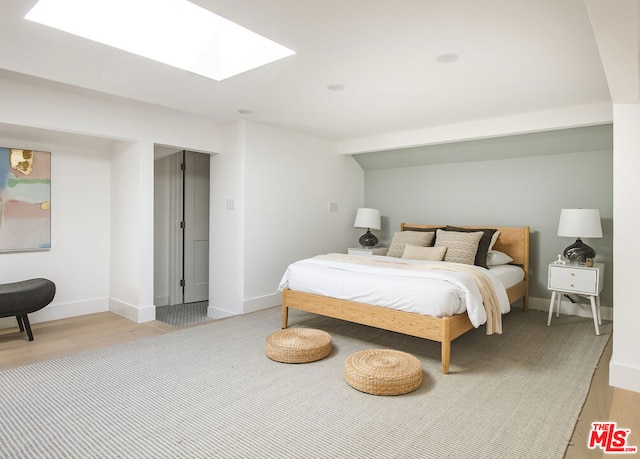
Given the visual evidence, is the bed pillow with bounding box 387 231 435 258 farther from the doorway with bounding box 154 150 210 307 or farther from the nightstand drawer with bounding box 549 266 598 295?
the doorway with bounding box 154 150 210 307

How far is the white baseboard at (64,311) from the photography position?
3.79 meters

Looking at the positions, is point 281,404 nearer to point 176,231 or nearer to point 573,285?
point 573,285

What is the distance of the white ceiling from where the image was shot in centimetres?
197

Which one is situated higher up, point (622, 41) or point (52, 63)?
point (52, 63)

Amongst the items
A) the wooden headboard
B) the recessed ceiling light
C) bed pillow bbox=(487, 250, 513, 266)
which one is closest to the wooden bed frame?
the wooden headboard

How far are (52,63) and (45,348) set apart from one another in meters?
2.26

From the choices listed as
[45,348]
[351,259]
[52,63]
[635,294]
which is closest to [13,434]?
Result: [45,348]

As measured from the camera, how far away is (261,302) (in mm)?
4480

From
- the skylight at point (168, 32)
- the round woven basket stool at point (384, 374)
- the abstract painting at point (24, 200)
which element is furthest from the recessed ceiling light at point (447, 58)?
the abstract painting at point (24, 200)

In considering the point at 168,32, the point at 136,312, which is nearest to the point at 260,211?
the point at 136,312

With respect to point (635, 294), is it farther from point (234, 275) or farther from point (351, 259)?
point (234, 275)

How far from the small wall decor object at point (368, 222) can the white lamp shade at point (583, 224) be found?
88.8 inches

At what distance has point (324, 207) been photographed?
529 cm

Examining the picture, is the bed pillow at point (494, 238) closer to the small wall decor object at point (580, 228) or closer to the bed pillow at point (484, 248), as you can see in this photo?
the bed pillow at point (484, 248)
